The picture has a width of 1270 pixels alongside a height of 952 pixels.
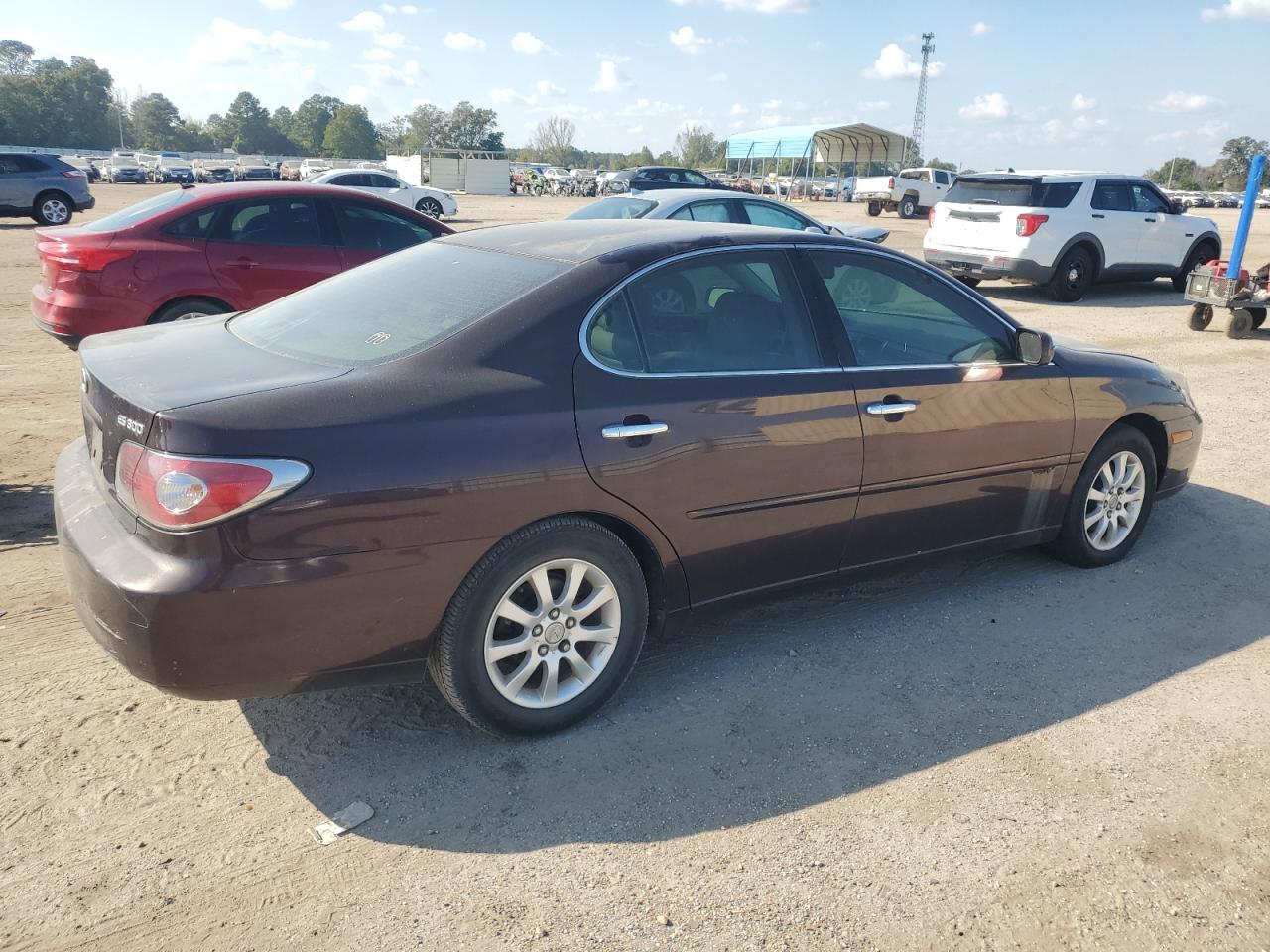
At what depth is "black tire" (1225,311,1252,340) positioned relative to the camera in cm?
1191

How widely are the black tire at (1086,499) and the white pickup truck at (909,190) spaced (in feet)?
123

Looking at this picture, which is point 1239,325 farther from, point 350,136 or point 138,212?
point 350,136

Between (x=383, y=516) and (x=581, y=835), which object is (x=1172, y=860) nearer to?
(x=581, y=835)

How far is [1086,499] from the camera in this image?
470 centimetres

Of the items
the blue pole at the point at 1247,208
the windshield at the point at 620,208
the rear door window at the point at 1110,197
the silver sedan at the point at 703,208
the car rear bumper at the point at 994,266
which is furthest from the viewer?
the rear door window at the point at 1110,197

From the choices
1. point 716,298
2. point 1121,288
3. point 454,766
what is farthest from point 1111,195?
point 454,766

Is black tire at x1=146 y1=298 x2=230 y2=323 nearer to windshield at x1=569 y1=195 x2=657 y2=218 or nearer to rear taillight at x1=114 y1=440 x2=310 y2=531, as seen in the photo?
windshield at x1=569 y1=195 x2=657 y2=218

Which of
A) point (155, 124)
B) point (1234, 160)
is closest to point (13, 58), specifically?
point (155, 124)

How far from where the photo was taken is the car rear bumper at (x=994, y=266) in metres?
13.7

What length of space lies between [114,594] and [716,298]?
7.24 ft

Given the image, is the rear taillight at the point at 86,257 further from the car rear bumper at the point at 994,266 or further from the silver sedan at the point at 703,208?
the car rear bumper at the point at 994,266

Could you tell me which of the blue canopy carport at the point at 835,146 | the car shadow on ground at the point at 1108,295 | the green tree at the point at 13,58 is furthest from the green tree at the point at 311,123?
the car shadow on ground at the point at 1108,295

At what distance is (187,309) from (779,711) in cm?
604

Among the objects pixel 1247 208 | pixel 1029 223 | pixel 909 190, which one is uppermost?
pixel 909 190
